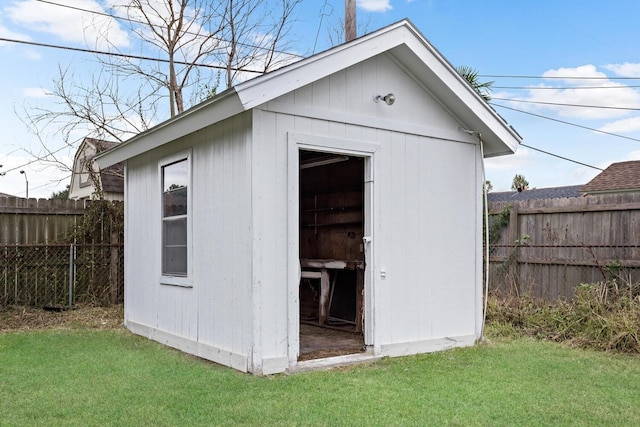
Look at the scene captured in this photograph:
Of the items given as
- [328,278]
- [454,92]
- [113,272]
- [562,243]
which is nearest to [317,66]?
[454,92]

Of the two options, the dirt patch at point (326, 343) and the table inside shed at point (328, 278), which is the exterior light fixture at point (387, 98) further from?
the dirt patch at point (326, 343)

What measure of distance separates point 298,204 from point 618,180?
12.3 metres

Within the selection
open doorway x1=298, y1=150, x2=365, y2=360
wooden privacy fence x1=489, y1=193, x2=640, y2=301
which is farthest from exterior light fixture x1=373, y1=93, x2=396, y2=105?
wooden privacy fence x1=489, y1=193, x2=640, y2=301

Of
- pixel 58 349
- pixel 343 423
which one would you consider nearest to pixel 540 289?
pixel 343 423

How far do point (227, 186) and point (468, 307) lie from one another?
3033mm

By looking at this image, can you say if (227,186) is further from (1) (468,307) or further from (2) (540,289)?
(2) (540,289)

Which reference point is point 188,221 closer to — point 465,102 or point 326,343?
point 326,343

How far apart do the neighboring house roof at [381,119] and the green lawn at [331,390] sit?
2.25 meters

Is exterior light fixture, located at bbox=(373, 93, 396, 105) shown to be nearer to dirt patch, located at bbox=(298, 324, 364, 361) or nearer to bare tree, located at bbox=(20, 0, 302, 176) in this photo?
dirt patch, located at bbox=(298, 324, 364, 361)

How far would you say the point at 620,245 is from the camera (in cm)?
725

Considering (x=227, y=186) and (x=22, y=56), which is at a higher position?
(x=22, y=56)

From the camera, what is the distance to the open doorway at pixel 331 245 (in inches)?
284

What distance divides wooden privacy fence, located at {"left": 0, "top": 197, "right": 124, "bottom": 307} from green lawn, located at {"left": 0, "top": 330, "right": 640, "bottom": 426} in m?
2.53

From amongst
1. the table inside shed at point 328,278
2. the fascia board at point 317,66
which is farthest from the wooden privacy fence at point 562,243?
the fascia board at point 317,66
